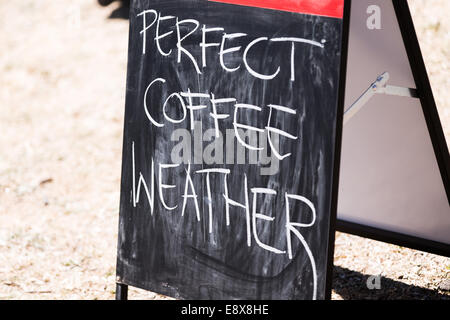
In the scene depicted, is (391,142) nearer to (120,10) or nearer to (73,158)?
(73,158)

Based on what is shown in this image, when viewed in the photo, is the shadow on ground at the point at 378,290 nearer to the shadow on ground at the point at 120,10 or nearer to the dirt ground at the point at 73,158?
the dirt ground at the point at 73,158

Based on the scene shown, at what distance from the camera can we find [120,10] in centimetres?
880

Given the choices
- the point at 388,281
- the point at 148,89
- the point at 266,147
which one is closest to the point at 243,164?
the point at 266,147

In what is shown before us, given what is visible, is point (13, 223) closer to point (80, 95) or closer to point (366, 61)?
point (80, 95)

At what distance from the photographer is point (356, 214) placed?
3541 mm

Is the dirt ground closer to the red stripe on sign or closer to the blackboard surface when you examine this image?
the blackboard surface

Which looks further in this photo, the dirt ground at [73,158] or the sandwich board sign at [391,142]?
the dirt ground at [73,158]

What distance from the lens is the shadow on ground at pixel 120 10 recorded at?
8.66 meters

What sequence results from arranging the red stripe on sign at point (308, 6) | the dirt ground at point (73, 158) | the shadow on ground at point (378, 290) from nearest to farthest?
the red stripe on sign at point (308, 6) < the shadow on ground at point (378, 290) < the dirt ground at point (73, 158)

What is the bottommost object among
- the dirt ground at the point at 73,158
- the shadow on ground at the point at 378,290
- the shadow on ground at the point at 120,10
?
the shadow on ground at the point at 378,290

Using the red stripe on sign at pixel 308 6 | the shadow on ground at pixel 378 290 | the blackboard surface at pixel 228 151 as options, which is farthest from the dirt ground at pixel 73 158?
the red stripe on sign at pixel 308 6

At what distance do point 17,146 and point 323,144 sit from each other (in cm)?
441

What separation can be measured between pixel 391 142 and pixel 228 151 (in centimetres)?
104

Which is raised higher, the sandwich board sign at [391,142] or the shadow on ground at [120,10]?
the shadow on ground at [120,10]
